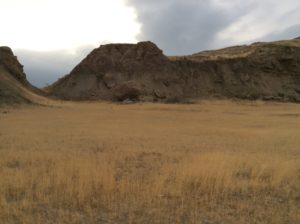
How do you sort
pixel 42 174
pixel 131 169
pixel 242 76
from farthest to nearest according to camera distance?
pixel 242 76 < pixel 131 169 < pixel 42 174

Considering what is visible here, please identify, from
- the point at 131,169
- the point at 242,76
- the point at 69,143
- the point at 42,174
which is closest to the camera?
the point at 42,174

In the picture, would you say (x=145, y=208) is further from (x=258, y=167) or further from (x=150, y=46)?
(x=150, y=46)

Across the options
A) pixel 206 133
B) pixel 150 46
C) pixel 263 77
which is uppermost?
pixel 150 46

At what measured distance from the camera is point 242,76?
62.8 m

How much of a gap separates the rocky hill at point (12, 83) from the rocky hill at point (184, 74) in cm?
730

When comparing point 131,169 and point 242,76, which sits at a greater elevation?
point 242,76

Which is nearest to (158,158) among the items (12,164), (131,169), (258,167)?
(131,169)

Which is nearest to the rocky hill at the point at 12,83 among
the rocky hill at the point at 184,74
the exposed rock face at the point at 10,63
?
the exposed rock face at the point at 10,63

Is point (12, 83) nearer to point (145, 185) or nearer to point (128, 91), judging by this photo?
point (128, 91)

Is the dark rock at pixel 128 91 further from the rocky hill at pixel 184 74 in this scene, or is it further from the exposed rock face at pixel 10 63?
the exposed rock face at pixel 10 63

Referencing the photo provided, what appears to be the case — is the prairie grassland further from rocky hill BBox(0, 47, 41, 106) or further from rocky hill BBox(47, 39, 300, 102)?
rocky hill BBox(47, 39, 300, 102)

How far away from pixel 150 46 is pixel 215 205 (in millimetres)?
57435

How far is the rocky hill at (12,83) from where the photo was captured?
137 feet

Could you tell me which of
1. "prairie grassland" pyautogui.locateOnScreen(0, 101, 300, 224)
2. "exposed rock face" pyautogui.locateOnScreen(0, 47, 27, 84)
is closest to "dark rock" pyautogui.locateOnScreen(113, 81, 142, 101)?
"exposed rock face" pyautogui.locateOnScreen(0, 47, 27, 84)
